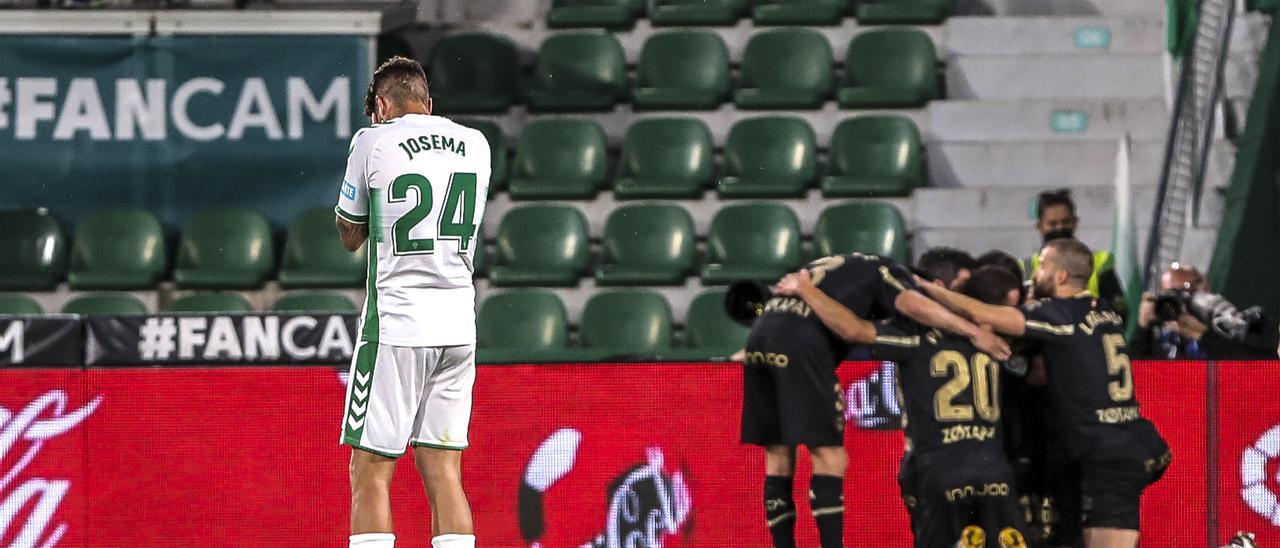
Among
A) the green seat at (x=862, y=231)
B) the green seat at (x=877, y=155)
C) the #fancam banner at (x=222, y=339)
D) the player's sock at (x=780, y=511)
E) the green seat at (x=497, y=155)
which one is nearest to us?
the player's sock at (x=780, y=511)

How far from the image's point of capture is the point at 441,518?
615 centimetres

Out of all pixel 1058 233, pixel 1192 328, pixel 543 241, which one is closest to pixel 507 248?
pixel 543 241

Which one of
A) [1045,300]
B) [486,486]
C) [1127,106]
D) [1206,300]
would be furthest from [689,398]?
[1127,106]

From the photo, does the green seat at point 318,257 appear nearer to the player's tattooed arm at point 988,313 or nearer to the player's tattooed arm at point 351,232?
the player's tattooed arm at point 351,232

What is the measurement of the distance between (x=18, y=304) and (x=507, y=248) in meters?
3.07

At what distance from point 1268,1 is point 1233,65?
0.50m

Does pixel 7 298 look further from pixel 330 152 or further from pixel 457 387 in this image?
pixel 457 387

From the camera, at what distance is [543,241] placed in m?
11.6

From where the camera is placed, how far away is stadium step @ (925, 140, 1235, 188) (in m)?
11.8

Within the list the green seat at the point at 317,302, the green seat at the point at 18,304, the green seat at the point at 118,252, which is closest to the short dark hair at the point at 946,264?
the green seat at the point at 317,302

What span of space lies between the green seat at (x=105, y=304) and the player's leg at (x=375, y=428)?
226 inches

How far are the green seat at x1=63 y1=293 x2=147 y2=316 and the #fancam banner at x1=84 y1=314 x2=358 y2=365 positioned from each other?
359 centimetres

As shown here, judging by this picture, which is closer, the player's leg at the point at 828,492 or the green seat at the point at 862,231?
the player's leg at the point at 828,492

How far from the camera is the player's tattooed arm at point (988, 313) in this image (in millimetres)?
6621
